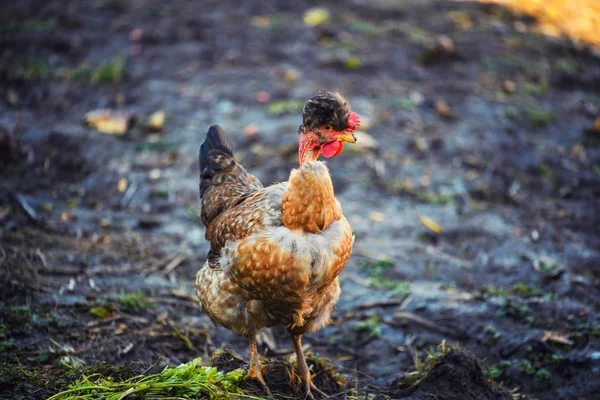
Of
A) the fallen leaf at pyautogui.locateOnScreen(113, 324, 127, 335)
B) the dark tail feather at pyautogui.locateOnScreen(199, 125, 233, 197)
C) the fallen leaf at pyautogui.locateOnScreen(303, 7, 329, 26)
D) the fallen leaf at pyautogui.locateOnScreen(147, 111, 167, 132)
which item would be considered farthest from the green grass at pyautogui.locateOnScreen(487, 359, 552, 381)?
the fallen leaf at pyautogui.locateOnScreen(303, 7, 329, 26)

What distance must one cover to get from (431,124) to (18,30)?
728 centimetres

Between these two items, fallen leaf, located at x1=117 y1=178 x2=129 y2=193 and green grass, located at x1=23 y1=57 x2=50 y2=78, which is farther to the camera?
green grass, located at x1=23 y1=57 x2=50 y2=78

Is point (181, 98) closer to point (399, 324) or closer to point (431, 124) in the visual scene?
point (431, 124)

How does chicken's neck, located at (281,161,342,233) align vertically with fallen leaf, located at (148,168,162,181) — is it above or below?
above

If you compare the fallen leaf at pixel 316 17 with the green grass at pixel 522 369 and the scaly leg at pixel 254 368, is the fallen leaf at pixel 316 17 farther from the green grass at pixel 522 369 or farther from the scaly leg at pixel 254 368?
the scaly leg at pixel 254 368

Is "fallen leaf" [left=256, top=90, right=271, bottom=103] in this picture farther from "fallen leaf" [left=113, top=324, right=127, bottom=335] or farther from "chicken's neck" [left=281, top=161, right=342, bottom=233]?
"chicken's neck" [left=281, top=161, right=342, bottom=233]

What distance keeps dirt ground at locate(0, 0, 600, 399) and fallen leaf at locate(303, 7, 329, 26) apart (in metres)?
0.07

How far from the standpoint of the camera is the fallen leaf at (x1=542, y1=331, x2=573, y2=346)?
157 inches

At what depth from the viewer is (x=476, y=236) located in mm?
5879

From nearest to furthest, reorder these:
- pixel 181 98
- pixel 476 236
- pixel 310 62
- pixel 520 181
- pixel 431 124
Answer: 1. pixel 476 236
2. pixel 520 181
3. pixel 431 124
4. pixel 181 98
5. pixel 310 62

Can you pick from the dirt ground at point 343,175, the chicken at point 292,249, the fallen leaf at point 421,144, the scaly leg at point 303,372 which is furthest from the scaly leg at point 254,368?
the fallen leaf at point 421,144

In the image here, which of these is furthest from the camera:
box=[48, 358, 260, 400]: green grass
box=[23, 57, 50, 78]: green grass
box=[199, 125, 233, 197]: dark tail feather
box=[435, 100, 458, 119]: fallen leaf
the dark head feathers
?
box=[23, 57, 50, 78]: green grass

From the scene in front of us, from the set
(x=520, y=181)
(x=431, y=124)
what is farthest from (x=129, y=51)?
(x=520, y=181)

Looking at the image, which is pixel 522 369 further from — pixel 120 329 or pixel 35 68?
pixel 35 68
